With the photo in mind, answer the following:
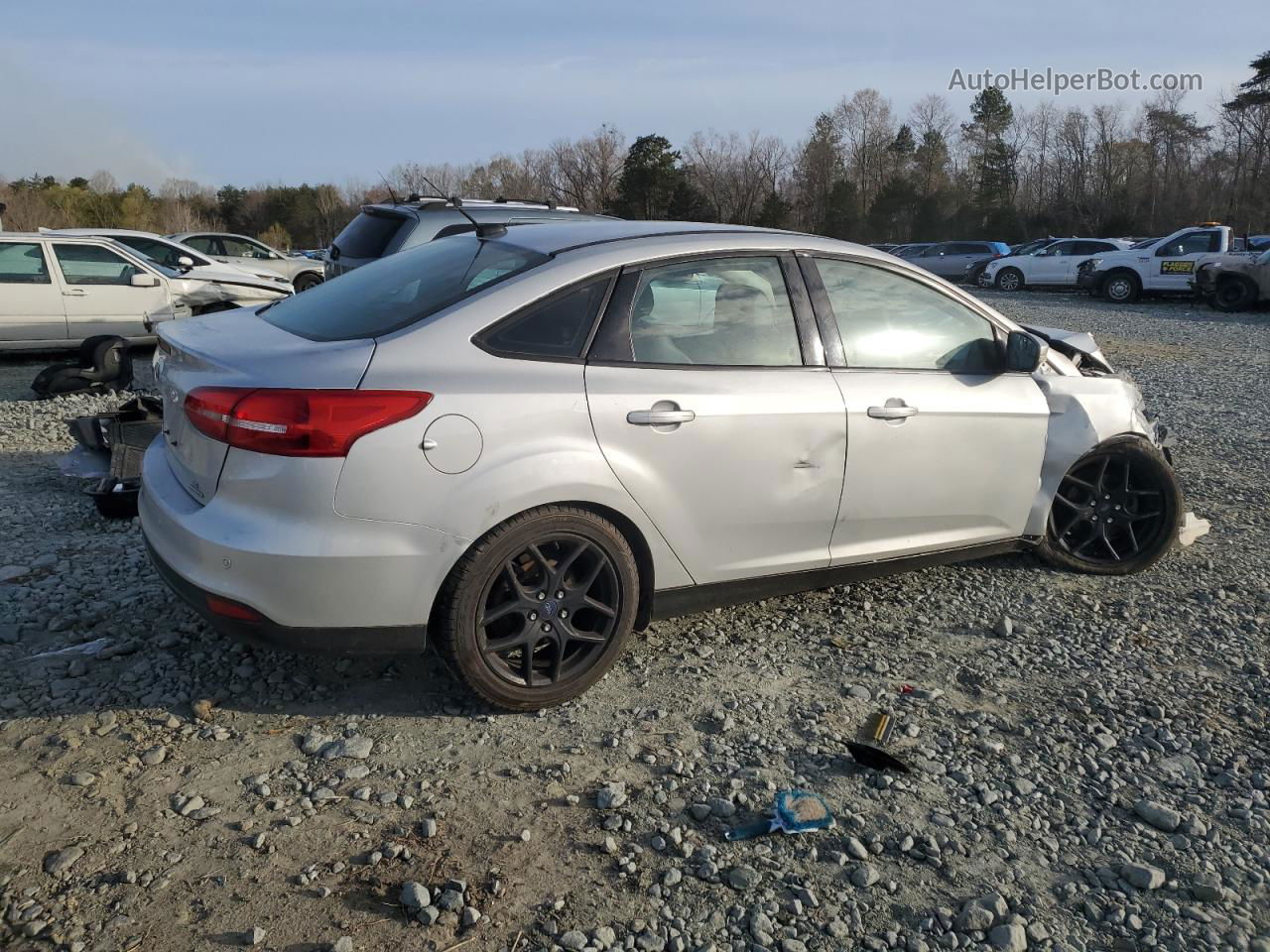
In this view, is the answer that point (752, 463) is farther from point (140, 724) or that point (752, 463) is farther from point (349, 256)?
point (349, 256)

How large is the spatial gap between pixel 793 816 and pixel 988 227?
184 feet

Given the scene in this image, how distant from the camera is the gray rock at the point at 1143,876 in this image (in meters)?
2.62

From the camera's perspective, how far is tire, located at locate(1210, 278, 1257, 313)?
20.2 m

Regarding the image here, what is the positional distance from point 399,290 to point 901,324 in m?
2.05

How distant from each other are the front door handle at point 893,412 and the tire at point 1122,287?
898 inches

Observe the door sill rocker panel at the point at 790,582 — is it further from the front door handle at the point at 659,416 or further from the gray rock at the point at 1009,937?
the gray rock at the point at 1009,937

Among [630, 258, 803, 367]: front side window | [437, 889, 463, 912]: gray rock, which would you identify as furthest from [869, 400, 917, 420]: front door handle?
[437, 889, 463, 912]: gray rock

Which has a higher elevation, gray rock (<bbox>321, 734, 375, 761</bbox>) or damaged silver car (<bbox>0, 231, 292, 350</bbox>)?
damaged silver car (<bbox>0, 231, 292, 350</bbox>)

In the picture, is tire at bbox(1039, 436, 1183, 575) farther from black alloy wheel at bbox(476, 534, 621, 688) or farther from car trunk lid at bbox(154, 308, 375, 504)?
car trunk lid at bbox(154, 308, 375, 504)

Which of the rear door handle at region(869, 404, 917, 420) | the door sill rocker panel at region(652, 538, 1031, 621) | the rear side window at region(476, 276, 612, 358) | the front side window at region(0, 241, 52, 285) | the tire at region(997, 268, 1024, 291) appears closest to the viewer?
the rear side window at region(476, 276, 612, 358)

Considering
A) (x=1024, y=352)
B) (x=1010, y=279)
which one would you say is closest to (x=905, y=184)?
(x=1010, y=279)

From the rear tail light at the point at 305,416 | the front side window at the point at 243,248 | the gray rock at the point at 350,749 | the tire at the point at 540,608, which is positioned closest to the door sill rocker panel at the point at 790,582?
the tire at the point at 540,608

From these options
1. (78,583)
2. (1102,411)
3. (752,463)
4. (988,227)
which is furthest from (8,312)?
(988,227)

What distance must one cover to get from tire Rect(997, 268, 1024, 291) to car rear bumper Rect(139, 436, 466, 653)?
→ 29051 millimetres
